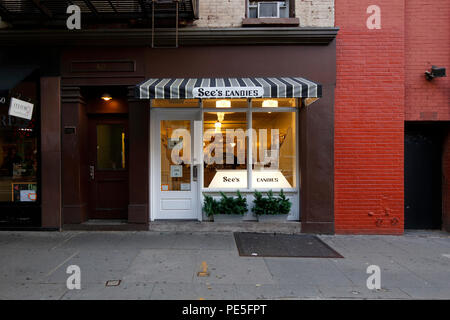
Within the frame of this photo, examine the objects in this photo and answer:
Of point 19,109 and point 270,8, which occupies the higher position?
point 270,8

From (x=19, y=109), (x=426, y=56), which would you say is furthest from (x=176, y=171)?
(x=426, y=56)

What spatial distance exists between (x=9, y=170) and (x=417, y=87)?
33.5 ft

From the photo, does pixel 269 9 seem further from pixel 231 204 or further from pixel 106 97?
pixel 231 204

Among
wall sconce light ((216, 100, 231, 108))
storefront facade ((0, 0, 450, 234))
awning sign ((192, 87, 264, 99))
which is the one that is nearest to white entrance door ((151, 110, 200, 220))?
storefront facade ((0, 0, 450, 234))

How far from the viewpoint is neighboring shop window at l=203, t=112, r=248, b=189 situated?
23.9ft

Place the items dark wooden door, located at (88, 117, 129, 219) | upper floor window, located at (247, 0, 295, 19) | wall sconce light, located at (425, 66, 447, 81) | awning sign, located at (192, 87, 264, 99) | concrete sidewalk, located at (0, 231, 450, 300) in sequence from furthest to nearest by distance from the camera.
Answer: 1. dark wooden door, located at (88, 117, 129, 219)
2. upper floor window, located at (247, 0, 295, 19)
3. wall sconce light, located at (425, 66, 447, 81)
4. awning sign, located at (192, 87, 264, 99)
5. concrete sidewalk, located at (0, 231, 450, 300)

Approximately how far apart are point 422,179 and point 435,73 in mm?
2587

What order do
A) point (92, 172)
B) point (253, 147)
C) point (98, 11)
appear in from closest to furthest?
point (98, 11)
point (253, 147)
point (92, 172)

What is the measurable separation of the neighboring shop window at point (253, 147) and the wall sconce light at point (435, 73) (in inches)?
125

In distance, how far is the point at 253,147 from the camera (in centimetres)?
730

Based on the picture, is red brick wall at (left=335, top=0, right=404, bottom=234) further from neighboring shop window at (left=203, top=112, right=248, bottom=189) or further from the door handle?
the door handle

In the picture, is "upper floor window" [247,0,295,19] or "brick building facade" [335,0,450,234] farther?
"upper floor window" [247,0,295,19]

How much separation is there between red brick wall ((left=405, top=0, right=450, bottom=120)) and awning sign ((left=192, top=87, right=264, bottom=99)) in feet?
13.1

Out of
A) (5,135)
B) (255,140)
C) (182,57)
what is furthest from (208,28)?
(5,135)
